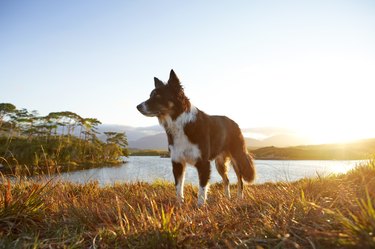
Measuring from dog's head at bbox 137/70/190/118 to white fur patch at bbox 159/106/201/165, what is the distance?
16cm

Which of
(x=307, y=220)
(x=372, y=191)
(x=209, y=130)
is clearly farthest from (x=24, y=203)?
(x=372, y=191)

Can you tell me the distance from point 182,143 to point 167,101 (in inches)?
39.3

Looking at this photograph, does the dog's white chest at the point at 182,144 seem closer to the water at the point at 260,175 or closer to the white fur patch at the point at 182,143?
the white fur patch at the point at 182,143

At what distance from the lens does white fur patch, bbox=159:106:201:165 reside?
620cm

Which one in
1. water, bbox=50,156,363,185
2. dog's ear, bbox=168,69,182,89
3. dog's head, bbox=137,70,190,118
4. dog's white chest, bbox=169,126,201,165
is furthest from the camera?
water, bbox=50,156,363,185

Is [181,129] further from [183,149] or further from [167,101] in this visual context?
[167,101]

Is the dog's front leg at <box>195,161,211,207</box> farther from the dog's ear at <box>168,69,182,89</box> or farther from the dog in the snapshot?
the dog's ear at <box>168,69,182,89</box>

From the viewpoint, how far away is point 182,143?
625cm

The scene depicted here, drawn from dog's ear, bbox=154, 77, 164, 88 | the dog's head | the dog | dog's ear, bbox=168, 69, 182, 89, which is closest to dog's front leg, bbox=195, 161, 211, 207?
the dog

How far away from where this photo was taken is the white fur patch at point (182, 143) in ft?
20.3

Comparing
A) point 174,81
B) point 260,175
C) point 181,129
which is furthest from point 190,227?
point 260,175

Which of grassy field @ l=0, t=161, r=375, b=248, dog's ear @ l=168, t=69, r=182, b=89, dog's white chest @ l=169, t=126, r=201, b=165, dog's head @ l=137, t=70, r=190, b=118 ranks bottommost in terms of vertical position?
grassy field @ l=0, t=161, r=375, b=248

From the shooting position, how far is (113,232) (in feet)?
9.51

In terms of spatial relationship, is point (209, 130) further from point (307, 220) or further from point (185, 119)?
point (307, 220)
